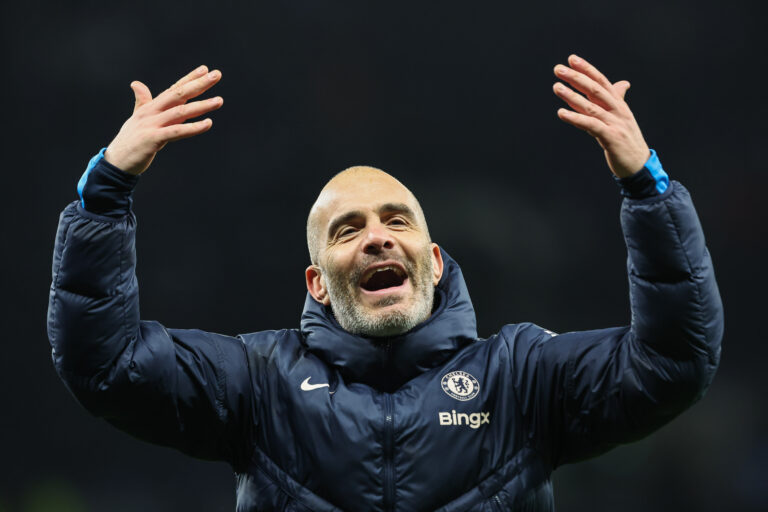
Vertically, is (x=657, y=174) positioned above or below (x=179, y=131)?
below

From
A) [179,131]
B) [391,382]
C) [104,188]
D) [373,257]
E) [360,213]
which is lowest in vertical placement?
[391,382]

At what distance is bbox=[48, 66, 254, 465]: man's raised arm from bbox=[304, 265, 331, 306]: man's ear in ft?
1.25

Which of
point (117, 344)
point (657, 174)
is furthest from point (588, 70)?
point (117, 344)

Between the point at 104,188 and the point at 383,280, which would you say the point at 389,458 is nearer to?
the point at 383,280

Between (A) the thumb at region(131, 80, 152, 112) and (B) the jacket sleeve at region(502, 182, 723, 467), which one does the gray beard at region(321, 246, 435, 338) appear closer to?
(B) the jacket sleeve at region(502, 182, 723, 467)

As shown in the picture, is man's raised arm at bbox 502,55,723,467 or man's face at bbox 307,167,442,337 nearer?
man's raised arm at bbox 502,55,723,467

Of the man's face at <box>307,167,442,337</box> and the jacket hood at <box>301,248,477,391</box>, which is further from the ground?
the man's face at <box>307,167,442,337</box>

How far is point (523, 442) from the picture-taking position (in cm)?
205

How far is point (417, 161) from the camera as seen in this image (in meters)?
4.88

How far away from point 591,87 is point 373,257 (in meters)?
0.66

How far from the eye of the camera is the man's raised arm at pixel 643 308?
1838 millimetres

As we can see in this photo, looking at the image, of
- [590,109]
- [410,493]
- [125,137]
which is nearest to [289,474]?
[410,493]

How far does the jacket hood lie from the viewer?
6.96 ft

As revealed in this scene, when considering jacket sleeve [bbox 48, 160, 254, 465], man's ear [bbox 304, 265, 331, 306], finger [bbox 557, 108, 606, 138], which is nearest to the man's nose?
man's ear [bbox 304, 265, 331, 306]
